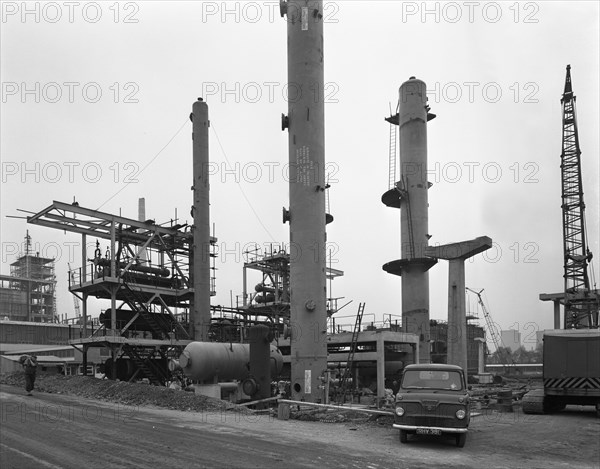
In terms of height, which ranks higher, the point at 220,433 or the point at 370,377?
the point at 220,433

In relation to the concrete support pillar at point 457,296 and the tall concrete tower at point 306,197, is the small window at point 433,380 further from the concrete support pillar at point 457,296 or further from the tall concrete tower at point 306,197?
the concrete support pillar at point 457,296

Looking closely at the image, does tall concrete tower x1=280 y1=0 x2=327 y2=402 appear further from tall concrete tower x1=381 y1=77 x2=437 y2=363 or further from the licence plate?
tall concrete tower x1=381 y1=77 x2=437 y2=363

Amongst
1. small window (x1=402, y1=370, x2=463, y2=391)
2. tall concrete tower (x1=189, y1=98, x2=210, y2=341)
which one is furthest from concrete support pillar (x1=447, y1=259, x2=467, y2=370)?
tall concrete tower (x1=189, y1=98, x2=210, y2=341)

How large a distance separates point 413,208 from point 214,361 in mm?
22940

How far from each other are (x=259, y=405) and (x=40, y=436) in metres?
11.7

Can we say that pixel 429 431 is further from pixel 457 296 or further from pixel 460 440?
pixel 457 296

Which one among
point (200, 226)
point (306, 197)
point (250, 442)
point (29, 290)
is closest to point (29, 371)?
point (306, 197)

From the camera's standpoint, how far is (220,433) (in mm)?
17000

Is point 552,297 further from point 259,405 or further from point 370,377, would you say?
point 259,405

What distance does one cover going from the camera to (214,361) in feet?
101

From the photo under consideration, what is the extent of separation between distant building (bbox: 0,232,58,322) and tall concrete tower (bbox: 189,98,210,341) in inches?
3072

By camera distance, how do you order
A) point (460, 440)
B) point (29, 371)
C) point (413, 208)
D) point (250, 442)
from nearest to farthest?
point (250, 442) < point (460, 440) < point (29, 371) < point (413, 208)

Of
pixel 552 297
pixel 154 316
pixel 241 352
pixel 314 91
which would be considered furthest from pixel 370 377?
pixel 552 297

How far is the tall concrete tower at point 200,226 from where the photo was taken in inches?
1804
